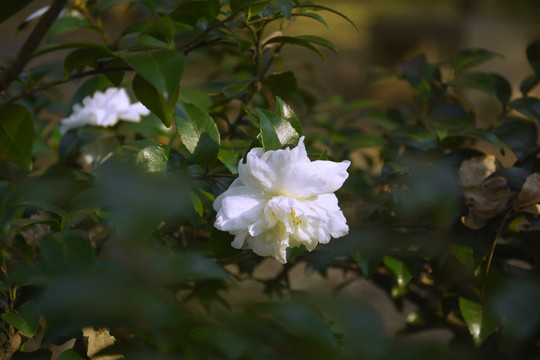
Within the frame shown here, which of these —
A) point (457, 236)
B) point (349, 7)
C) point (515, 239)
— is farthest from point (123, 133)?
point (349, 7)

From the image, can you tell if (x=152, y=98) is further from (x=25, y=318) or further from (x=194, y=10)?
(x=25, y=318)

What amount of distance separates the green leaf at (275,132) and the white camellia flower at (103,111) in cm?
46

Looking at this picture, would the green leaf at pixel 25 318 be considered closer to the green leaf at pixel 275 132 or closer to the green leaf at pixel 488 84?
the green leaf at pixel 275 132

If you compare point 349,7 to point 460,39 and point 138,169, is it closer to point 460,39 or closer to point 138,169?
point 460,39

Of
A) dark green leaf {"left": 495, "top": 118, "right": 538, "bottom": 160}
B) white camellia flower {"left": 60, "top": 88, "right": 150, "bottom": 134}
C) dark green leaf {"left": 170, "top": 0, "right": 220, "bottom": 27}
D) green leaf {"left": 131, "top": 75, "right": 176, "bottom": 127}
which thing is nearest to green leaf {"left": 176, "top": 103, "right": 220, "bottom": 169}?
green leaf {"left": 131, "top": 75, "right": 176, "bottom": 127}

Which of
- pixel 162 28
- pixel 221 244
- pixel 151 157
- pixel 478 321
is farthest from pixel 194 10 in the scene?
pixel 478 321

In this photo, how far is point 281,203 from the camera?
22.3 inches

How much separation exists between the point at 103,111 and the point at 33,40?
0.49 meters

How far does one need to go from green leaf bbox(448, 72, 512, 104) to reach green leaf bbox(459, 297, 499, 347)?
0.44 metres

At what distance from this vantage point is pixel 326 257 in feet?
2.84

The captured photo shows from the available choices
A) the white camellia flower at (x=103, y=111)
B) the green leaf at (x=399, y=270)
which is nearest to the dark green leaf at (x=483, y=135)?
the green leaf at (x=399, y=270)

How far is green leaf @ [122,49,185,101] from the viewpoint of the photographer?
513mm

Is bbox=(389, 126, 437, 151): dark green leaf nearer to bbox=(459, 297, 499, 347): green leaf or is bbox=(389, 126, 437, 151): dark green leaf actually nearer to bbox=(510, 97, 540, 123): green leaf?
bbox=(510, 97, 540, 123): green leaf

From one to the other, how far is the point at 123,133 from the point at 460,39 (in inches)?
83.3
